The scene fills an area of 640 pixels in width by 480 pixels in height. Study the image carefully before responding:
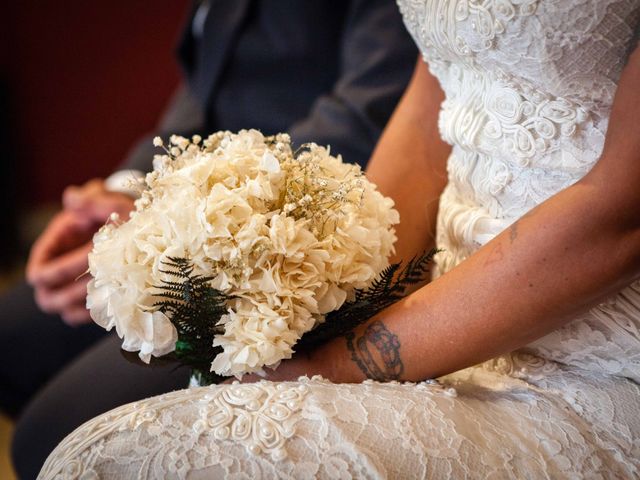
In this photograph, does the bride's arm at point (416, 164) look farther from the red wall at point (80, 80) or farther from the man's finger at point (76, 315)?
the red wall at point (80, 80)

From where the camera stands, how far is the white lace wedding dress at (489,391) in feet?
2.43

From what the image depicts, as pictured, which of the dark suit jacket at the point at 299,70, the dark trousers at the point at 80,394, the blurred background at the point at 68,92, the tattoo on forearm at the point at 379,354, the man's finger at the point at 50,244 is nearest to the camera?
the tattoo on forearm at the point at 379,354

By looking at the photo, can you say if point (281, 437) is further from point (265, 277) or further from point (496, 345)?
point (496, 345)

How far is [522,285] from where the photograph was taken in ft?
2.67

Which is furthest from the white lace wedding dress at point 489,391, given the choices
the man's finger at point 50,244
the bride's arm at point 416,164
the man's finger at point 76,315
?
the man's finger at point 50,244

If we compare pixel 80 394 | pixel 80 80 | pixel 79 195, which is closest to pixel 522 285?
pixel 80 394

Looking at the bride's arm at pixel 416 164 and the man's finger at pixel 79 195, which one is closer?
the bride's arm at pixel 416 164

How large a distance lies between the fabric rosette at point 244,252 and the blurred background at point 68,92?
3092 millimetres

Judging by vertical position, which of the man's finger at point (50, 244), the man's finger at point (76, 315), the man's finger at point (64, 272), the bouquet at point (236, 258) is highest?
the bouquet at point (236, 258)

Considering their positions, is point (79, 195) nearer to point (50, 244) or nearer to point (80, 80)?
point (50, 244)

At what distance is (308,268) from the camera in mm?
818

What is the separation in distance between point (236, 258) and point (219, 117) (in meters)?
1.25

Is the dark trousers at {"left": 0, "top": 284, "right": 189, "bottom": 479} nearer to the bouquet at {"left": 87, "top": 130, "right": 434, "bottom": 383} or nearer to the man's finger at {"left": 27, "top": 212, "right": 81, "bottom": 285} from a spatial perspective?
the man's finger at {"left": 27, "top": 212, "right": 81, "bottom": 285}

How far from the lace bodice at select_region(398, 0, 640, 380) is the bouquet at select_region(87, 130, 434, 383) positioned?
8.1 inches
